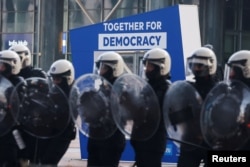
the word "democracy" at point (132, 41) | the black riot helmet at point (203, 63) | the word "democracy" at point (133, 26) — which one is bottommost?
the black riot helmet at point (203, 63)

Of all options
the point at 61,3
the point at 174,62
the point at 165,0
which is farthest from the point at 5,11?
the point at 174,62

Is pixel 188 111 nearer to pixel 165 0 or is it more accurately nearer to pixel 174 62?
pixel 174 62

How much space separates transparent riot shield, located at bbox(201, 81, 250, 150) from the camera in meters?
8.14

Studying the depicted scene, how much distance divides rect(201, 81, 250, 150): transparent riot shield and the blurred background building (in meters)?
21.5

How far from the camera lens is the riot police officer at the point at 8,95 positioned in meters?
9.55

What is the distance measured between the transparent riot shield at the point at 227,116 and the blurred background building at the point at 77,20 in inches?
847

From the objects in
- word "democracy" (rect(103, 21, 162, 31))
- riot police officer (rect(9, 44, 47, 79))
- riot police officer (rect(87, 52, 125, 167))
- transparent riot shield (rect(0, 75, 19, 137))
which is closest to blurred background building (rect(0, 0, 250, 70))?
word "democracy" (rect(103, 21, 162, 31))

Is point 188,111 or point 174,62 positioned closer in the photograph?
point 188,111

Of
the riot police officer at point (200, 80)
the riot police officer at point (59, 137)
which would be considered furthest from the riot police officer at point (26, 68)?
the riot police officer at point (200, 80)

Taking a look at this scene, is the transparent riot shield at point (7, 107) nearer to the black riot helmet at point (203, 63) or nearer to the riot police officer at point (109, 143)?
the riot police officer at point (109, 143)

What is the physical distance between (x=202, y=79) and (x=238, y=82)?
572mm

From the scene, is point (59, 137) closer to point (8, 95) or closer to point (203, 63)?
point (8, 95)

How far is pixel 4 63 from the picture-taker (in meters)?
9.70

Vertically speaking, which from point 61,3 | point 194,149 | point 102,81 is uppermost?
point 61,3
